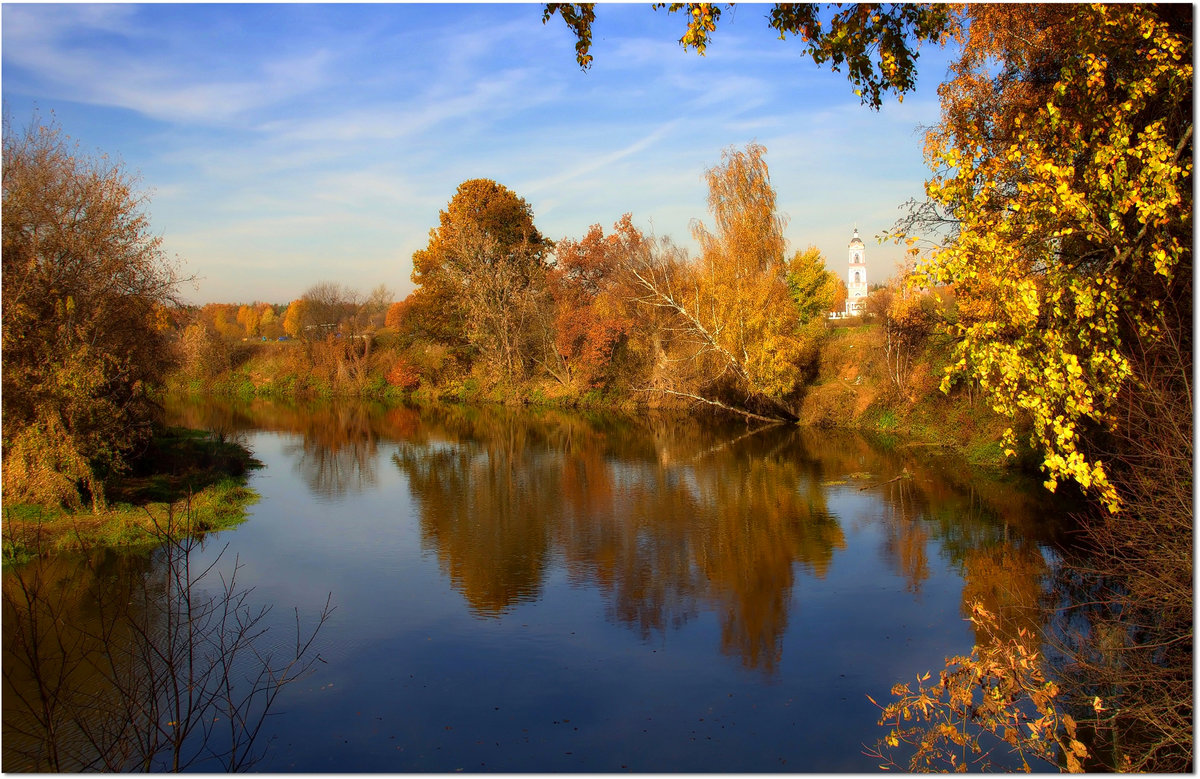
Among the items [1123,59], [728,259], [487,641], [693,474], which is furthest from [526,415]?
[1123,59]

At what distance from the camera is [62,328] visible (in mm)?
13180

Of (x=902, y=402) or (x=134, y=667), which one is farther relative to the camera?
(x=902, y=402)

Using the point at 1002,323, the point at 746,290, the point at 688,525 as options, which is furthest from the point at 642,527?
the point at 746,290

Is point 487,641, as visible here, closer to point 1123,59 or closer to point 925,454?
point 1123,59

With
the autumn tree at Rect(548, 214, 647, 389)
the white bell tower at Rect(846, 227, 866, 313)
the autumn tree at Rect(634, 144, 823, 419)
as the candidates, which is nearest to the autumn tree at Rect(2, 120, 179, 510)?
the autumn tree at Rect(634, 144, 823, 419)

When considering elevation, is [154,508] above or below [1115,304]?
below

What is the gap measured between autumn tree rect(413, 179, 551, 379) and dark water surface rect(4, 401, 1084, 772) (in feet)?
59.4

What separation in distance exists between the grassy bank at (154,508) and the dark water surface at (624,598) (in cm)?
69

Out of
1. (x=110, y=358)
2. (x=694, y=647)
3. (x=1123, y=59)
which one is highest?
(x=1123, y=59)

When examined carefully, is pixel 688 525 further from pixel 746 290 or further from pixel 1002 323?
pixel 746 290

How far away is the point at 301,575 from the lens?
40.8 ft

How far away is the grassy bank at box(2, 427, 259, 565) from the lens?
11969 millimetres

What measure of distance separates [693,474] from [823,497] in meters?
3.79

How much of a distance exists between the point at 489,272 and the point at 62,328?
2719 centimetres
